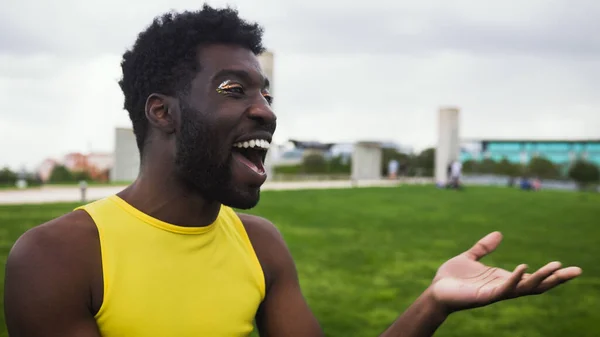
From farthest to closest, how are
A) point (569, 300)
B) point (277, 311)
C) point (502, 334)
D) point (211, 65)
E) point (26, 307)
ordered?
point (569, 300)
point (502, 334)
point (277, 311)
point (211, 65)
point (26, 307)

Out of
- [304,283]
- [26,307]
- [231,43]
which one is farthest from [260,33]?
[304,283]

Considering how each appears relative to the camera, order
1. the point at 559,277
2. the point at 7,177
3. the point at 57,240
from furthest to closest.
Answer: the point at 7,177 < the point at 57,240 < the point at 559,277

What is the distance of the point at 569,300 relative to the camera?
21.7 feet

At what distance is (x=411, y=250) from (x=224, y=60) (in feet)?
25.8

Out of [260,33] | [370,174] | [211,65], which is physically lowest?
[370,174]

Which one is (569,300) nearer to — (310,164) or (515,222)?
(515,222)

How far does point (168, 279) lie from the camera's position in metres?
2.10

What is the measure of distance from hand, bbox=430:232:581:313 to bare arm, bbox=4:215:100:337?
1.24 m

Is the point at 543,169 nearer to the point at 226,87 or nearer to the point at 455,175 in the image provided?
the point at 455,175

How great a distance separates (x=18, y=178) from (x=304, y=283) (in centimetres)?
2015

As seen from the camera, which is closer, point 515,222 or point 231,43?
point 231,43

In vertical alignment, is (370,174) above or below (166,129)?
below

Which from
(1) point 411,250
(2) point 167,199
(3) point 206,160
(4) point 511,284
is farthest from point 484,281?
(1) point 411,250

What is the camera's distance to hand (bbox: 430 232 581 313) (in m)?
1.86
